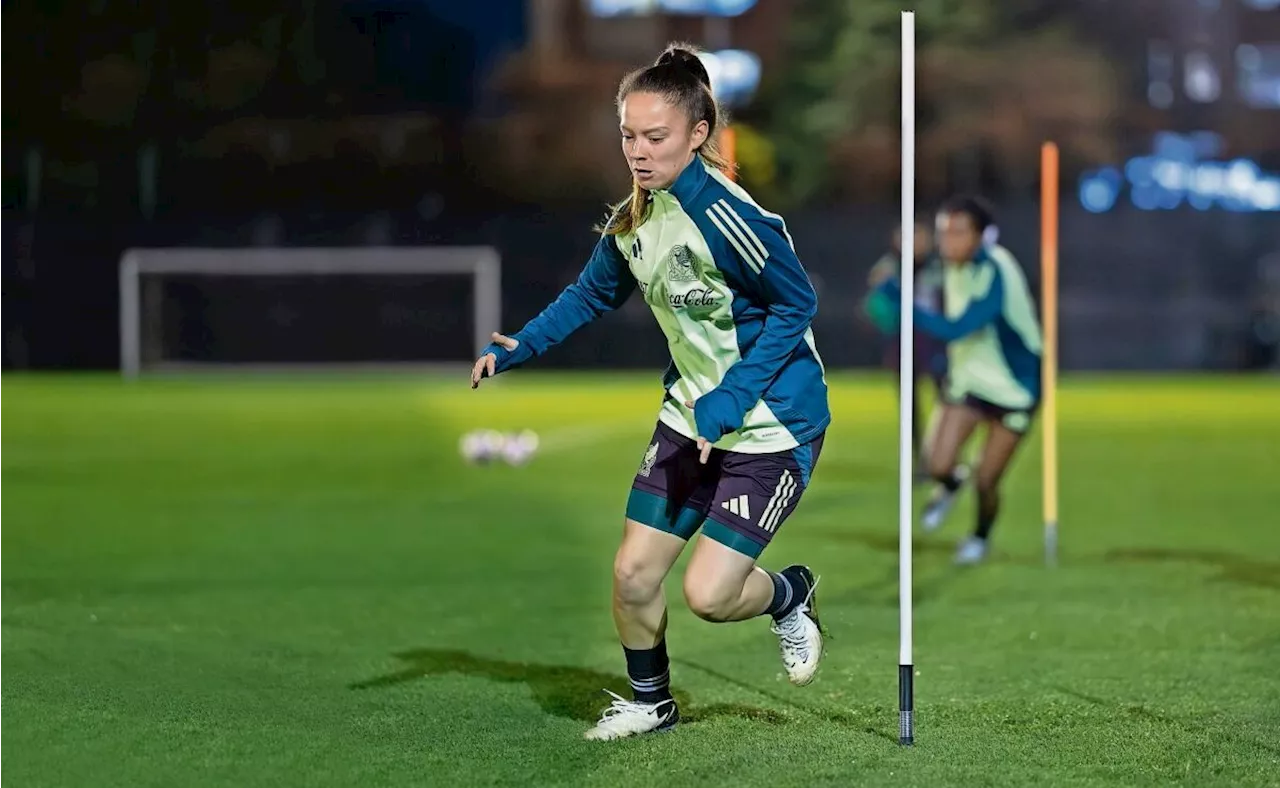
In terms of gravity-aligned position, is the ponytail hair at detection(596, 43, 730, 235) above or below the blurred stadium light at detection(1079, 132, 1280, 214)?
below

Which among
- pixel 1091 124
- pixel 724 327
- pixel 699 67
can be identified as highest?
pixel 1091 124

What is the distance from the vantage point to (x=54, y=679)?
6.46 m

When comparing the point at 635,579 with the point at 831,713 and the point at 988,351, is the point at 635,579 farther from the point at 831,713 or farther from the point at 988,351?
the point at 988,351

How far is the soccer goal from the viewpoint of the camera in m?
29.8

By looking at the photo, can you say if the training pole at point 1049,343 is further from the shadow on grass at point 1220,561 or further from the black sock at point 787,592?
the black sock at point 787,592

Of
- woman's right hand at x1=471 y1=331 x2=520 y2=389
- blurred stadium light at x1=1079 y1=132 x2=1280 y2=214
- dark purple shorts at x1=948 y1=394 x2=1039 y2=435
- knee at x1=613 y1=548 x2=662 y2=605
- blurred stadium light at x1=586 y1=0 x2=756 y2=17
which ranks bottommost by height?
knee at x1=613 y1=548 x2=662 y2=605

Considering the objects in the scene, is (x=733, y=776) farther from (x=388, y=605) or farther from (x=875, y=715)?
(x=388, y=605)

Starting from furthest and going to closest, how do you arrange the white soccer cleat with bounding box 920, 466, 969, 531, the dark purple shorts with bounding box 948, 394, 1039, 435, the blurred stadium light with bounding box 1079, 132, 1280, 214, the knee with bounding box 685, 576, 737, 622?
the blurred stadium light with bounding box 1079, 132, 1280, 214 → the white soccer cleat with bounding box 920, 466, 969, 531 → the dark purple shorts with bounding box 948, 394, 1039, 435 → the knee with bounding box 685, 576, 737, 622

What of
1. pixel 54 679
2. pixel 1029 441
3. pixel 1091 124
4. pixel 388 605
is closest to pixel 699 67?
pixel 54 679

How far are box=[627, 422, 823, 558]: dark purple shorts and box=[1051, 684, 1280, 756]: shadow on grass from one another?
1.39m

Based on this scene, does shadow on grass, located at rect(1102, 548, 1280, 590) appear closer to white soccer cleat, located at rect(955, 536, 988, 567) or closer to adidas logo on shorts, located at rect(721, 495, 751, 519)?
white soccer cleat, located at rect(955, 536, 988, 567)

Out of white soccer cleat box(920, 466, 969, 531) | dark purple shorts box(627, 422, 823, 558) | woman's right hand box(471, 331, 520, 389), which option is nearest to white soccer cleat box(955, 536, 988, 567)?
white soccer cleat box(920, 466, 969, 531)

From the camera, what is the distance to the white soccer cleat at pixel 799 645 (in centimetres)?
596

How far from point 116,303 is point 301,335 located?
316cm
